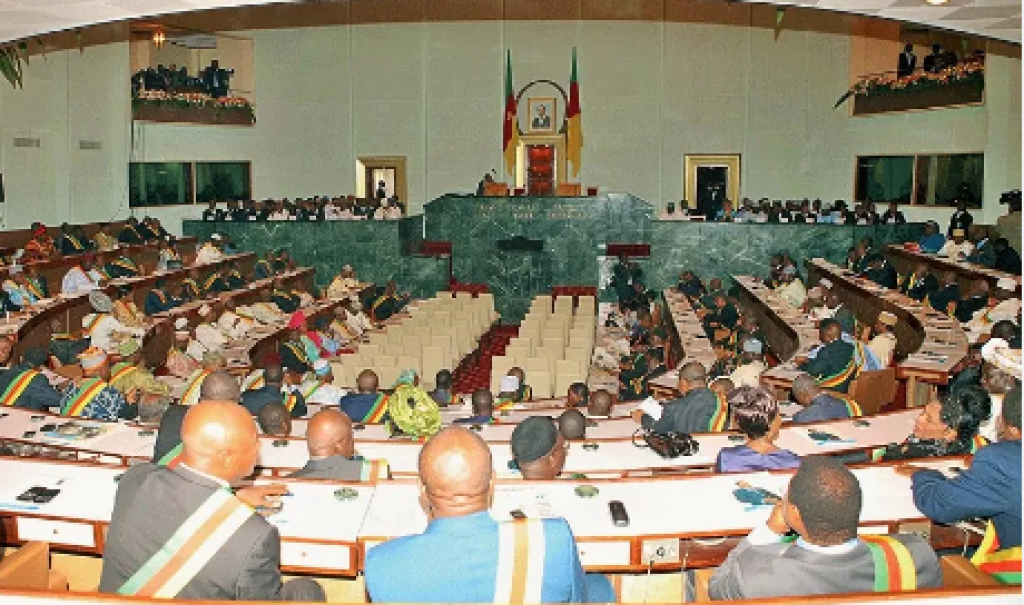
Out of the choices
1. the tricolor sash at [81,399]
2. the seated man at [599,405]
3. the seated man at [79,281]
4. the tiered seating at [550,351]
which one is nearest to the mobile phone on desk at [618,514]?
the seated man at [599,405]

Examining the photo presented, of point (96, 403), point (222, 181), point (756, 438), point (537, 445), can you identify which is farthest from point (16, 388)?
point (222, 181)

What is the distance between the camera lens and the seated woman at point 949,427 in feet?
13.6

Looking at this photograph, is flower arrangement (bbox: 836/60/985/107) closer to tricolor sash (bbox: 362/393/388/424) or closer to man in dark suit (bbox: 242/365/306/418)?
tricolor sash (bbox: 362/393/388/424)

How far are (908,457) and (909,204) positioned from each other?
1317cm

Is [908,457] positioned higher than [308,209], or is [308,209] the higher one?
[308,209]

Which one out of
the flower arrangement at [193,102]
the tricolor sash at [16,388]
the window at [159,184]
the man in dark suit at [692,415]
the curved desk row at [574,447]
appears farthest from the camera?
the window at [159,184]

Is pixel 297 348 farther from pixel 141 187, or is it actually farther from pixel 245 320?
pixel 141 187

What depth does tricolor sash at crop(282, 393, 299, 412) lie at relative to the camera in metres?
6.12

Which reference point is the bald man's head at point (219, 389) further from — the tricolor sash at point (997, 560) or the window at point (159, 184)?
the window at point (159, 184)

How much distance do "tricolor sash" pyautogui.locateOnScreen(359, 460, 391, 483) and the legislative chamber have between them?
0.01 meters

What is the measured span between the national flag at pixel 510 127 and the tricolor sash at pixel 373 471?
1500 centimetres

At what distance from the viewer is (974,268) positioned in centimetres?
1068

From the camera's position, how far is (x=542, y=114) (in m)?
19.2

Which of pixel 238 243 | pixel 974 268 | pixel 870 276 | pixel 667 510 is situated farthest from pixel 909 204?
pixel 667 510
